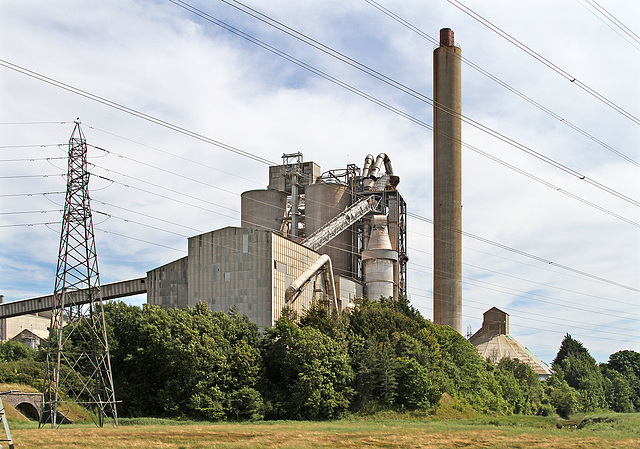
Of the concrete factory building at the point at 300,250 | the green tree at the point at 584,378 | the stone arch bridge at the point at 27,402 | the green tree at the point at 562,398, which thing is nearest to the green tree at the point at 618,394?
the green tree at the point at 584,378

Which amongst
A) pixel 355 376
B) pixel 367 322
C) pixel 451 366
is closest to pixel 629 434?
pixel 355 376

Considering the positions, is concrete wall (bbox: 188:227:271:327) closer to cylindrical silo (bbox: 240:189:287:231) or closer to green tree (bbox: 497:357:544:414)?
cylindrical silo (bbox: 240:189:287:231)

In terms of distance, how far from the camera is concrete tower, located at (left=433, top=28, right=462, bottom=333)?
95.4 meters

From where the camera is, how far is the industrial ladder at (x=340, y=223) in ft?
282

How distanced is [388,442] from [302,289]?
39.8 m

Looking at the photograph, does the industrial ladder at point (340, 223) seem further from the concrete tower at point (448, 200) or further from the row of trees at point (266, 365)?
the row of trees at point (266, 365)

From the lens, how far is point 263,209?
97562 millimetres

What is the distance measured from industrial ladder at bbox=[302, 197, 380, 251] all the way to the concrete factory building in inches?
5.5

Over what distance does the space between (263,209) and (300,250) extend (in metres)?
24.7

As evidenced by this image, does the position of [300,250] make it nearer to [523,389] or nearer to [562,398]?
[523,389]

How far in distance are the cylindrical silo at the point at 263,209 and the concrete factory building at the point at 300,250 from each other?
0.14 meters

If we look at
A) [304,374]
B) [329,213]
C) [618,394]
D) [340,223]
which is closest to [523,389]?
[618,394]

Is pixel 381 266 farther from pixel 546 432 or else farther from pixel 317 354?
pixel 546 432

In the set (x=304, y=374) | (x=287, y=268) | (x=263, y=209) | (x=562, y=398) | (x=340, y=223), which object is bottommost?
(x=562, y=398)
